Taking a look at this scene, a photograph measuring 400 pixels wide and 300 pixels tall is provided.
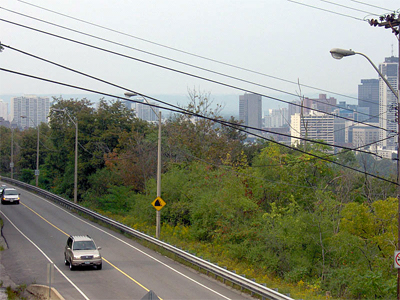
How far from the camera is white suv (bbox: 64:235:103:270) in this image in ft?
59.4

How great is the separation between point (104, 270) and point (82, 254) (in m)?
1.20

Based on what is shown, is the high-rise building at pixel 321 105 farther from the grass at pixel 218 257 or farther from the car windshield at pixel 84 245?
the car windshield at pixel 84 245

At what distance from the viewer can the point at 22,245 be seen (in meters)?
23.7

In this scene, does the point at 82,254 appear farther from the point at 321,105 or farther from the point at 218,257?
the point at 321,105

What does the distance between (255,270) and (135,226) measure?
1030 cm

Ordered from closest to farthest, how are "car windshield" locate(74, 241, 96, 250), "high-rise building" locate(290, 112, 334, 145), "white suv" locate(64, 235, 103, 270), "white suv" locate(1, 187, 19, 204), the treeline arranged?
"white suv" locate(64, 235, 103, 270)
"car windshield" locate(74, 241, 96, 250)
the treeline
"high-rise building" locate(290, 112, 334, 145)
"white suv" locate(1, 187, 19, 204)

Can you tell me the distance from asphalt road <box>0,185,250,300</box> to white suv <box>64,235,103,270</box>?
0.37 m

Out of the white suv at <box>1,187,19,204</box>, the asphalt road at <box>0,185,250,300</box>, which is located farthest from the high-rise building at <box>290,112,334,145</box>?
the white suv at <box>1,187,19,204</box>

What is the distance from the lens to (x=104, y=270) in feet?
61.1

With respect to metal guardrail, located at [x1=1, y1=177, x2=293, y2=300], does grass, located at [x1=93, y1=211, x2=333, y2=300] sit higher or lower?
lower

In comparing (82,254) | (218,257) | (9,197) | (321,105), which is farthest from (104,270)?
(321,105)

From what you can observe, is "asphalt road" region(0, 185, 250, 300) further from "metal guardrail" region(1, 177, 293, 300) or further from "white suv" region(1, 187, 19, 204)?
"white suv" region(1, 187, 19, 204)

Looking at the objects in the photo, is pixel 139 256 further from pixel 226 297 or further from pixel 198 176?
pixel 198 176

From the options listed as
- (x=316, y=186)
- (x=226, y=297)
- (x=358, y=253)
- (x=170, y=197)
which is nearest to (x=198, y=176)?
(x=170, y=197)
